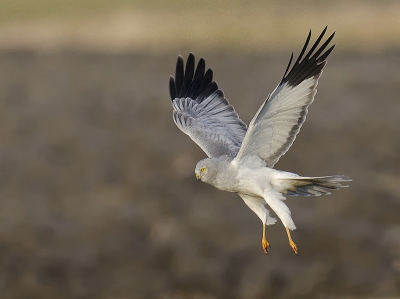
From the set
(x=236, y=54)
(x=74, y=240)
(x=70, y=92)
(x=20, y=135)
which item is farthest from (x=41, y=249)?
(x=236, y=54)

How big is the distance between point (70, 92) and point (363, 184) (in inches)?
332

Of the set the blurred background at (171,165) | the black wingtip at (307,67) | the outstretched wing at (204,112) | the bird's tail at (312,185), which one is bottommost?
the blurred background at (171,165)

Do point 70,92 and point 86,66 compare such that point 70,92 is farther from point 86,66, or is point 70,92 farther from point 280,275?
point 280,275

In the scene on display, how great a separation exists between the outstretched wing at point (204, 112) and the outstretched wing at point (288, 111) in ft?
2.62

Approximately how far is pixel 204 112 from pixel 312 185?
2.35 m

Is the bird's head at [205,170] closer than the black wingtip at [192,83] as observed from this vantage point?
Yes

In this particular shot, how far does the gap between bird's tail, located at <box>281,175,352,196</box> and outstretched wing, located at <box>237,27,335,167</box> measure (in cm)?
34

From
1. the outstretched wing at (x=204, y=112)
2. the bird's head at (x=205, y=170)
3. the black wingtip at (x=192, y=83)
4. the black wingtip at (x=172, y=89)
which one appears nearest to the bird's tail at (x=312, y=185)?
the bird's head at (x=205, y=170)

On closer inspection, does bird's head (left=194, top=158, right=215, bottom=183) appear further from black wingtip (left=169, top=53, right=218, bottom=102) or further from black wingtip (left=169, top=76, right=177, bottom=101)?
black wingtip (left=169, top=76, right=177, bottom=101)

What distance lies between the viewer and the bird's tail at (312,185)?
901 centimetres

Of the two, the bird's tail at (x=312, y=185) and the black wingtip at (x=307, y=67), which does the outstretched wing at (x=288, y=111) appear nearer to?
the black wingtip at (x=307, y=67)

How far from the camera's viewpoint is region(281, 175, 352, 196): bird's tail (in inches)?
355

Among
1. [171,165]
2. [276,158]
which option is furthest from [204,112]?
[171,165]

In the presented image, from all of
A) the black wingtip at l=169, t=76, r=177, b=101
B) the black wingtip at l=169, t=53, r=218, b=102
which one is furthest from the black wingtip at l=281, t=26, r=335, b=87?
the black wingtip at l=169, t=76, r=177, b=101
